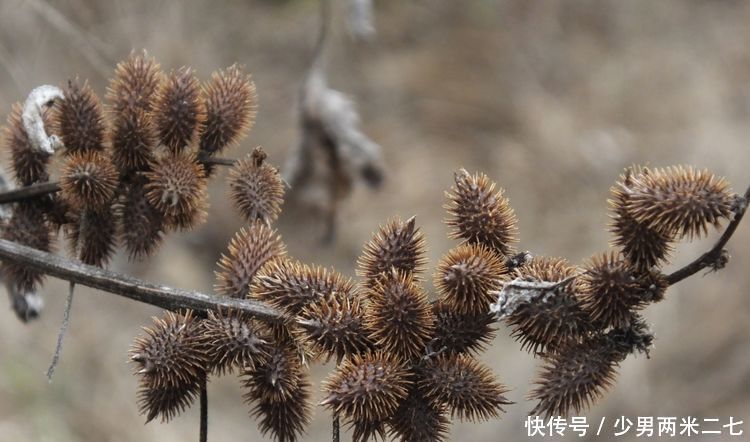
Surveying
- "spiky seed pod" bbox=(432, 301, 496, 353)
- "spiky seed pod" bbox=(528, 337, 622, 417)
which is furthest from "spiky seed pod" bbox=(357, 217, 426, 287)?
"spiky seed pod" bbox=(528, 337, 622, 417)

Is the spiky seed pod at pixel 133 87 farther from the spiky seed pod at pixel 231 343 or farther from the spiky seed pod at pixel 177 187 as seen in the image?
the spiky seed pod at pixel 231 343

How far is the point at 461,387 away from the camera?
1407 mm

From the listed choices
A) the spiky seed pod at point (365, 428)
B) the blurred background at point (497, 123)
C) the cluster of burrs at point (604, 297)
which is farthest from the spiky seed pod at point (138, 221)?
the blurred background at point (497, 123)

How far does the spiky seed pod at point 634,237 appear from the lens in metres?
1.38

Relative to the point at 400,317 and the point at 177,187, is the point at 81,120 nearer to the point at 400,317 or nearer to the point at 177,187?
the point at 177,187

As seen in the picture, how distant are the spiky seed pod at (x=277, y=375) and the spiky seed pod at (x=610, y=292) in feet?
1.81

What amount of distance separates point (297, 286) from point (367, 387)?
10.3 inches

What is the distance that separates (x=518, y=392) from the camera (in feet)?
16.3

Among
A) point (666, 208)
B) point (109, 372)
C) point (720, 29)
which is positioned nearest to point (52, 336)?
point (109, 372)

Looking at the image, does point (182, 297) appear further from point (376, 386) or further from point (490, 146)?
point (490, 146)

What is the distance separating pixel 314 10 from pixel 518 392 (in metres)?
3.05

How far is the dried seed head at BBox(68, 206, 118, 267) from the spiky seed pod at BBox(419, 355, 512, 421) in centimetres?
78

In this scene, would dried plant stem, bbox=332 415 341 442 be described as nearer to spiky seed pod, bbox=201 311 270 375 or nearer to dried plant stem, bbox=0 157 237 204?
spiky seed pod, bbox=201 311 270 375

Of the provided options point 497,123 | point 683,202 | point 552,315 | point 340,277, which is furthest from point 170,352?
point 497,123
